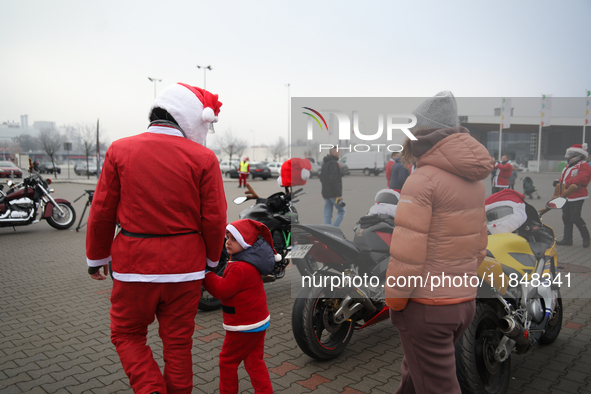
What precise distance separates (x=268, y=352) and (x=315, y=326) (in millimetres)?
612

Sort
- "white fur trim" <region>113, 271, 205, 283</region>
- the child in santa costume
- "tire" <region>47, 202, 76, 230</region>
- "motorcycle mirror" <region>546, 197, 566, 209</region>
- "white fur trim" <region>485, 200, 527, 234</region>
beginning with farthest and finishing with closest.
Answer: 1. "tire" <region>47, 202, 76, 230</region>
2. "motorcycle mirror" <region>546, 197, 566, 209</region>
3. "white fur trim" <region>485, 200, 527, 234</region>
4. the child in santa costume
5. "white fur trim" <region>113, 271, 205, 283</region>

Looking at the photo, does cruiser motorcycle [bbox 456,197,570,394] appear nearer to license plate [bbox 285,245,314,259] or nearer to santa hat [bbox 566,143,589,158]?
license plate [bbox 285,245,314,259]

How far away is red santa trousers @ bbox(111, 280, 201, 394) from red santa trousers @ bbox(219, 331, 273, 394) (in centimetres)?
37

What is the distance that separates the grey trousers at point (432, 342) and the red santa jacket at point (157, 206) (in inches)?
44.0

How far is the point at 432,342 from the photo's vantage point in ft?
6.60

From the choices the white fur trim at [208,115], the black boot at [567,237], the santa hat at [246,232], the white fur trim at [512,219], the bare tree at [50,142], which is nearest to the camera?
the white fur trim at [208,115]

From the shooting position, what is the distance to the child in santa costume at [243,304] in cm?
254

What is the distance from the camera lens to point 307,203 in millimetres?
3391

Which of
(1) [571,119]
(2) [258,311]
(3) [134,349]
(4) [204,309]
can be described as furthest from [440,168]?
(4) [204,309]

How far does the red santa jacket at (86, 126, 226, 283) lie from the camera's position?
2131 mm

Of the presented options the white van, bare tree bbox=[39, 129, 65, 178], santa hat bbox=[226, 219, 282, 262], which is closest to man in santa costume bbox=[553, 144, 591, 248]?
the white van

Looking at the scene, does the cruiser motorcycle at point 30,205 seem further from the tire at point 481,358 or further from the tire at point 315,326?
the tire at point 481,358

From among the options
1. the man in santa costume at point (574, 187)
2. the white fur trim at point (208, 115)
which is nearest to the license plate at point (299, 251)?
the white fur trim at point (208, 115)

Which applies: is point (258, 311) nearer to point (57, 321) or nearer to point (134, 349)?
point (134, 349)
